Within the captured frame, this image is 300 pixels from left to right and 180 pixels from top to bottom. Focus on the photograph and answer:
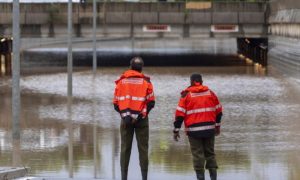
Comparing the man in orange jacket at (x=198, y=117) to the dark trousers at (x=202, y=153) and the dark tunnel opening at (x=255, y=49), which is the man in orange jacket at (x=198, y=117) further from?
the dark tunnel opening at (x=255, y=49)

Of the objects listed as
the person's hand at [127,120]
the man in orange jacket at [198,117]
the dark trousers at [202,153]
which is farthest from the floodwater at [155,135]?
the person's hand at [127,120]

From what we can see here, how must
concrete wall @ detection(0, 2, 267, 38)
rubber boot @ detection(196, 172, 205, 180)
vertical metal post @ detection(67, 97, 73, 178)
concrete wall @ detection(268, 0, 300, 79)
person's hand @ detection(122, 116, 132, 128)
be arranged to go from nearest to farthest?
person's hand @ detection(122, 116, 132, 128) < rubber boot @ detection(196, 172, 205, 180) < vertical metal post @ detection(67, 97, 73, 178) < concrete wall @ detection(268, 0, 300, 79) < concrete wall @ detection(0, 2, 267, 38)

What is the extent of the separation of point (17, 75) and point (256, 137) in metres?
5.15

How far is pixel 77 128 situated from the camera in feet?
63.2

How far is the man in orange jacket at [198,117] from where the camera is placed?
37.0 ft

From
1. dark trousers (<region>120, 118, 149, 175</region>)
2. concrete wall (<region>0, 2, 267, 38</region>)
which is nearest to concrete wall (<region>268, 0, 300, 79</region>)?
concrete wall (<region>0, 2, 267, 38</region>)

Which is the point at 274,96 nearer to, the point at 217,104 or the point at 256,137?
the point at 256,137

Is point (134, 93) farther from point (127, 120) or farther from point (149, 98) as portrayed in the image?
point (127, 120)

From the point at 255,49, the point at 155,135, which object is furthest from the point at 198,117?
the point at 255,49

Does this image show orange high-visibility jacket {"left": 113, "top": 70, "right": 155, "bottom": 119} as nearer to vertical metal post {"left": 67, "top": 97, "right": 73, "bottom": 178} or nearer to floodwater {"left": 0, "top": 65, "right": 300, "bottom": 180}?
floodwater {"left": 0, "top": 65, "right": 300, "bottom": 180}

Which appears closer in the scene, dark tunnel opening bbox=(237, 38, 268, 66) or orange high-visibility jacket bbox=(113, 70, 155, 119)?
orange high-visibility jacket bbox=(113, 70, 155, 119)

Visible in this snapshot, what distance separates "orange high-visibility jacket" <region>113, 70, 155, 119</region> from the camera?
36.3ft

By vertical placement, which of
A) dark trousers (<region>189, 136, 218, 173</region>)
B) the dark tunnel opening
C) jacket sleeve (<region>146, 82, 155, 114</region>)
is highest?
jacket sleeve (<region>146, 82, 155, 114</region>)

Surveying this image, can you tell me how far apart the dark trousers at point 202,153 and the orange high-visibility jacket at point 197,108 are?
204 millimetres
